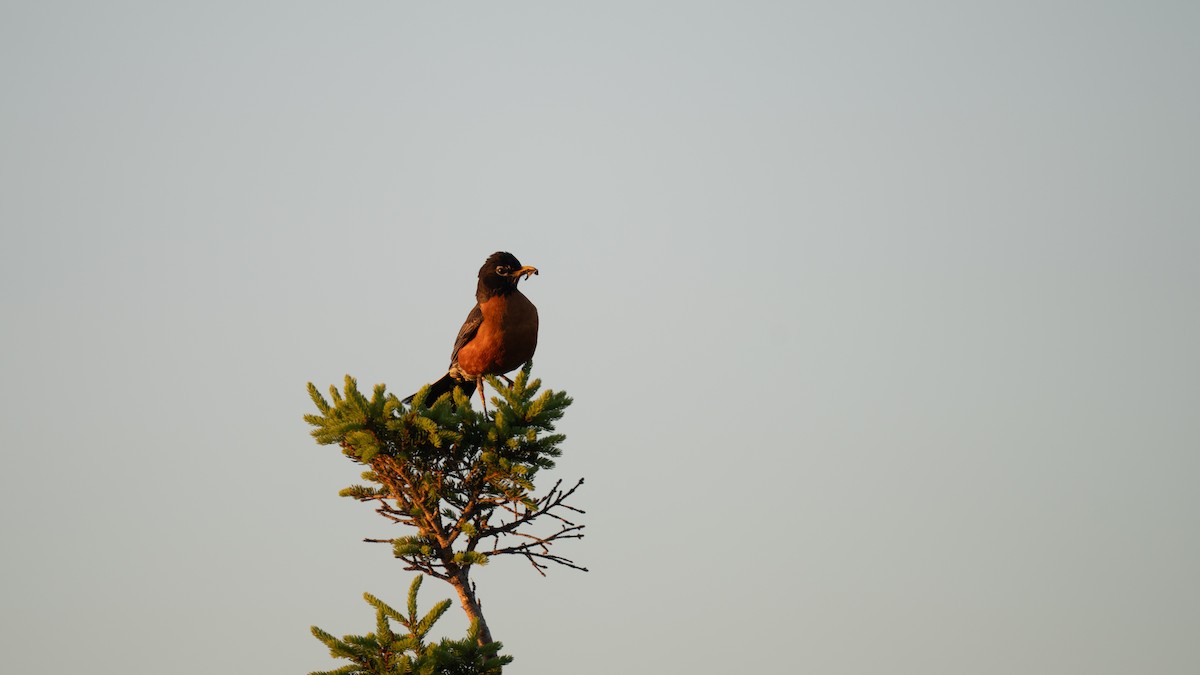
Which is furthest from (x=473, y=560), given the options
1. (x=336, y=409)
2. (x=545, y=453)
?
(x=336, y=409)

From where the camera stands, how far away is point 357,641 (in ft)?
28.5

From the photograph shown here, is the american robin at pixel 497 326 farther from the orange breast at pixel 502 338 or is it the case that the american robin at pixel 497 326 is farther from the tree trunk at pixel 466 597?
the tree trunk at pixel 466 597

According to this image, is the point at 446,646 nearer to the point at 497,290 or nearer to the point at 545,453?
the point at 545,453

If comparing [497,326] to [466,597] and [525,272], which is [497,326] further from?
[466,597]

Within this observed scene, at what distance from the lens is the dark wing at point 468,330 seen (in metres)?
12.2

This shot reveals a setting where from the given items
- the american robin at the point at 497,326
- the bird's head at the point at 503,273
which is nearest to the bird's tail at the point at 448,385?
the american robin at the point at 497,326

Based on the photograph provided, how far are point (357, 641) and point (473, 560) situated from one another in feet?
3.96

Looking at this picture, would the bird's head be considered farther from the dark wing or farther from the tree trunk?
the tree trunk

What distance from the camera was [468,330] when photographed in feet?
40.3

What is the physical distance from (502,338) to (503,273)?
0.77m

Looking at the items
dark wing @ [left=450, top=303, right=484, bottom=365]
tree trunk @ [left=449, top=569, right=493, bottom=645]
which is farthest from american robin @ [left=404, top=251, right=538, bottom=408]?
tree trunk @ [left=449, top=569, right=493, bottom=645]

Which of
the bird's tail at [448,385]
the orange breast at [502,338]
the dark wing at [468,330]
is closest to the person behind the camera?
the orange breast at [502,338]

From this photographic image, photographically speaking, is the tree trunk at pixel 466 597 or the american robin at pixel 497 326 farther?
the american robin at pixel 497 326

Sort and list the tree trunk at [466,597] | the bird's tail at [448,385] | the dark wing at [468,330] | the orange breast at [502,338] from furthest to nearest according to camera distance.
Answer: the bird's tail at [448,385], the dark wing at [468,330], the orange breast at [502,338], the tree trunk at [466,597]
